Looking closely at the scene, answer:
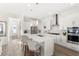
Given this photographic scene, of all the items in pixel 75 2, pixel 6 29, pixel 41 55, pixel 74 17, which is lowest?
pixel 41 55

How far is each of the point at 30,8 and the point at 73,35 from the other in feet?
2.89

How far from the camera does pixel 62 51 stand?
1.90 meters

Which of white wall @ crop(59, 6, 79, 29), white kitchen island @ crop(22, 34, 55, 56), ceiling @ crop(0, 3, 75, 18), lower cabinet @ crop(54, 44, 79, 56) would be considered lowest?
lower cabinet @ crop(54, 44, 79, 56)

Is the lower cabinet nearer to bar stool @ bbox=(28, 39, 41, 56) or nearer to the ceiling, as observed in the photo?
bar stool @ bbox=(28, 39, 41, 56)

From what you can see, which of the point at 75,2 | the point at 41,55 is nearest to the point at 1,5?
the point at 41,55

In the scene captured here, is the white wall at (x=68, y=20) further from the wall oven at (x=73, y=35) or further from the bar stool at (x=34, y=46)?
the bar stool at (x=34, y=46)

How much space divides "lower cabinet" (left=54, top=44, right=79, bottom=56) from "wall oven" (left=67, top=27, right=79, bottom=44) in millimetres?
173

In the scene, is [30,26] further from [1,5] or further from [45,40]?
[1,5]

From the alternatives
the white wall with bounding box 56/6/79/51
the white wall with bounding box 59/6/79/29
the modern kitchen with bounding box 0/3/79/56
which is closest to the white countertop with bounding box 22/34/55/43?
the modern kitchen with bounding box 0/3/79/56

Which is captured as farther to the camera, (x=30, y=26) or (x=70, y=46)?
(x=30, y=26)

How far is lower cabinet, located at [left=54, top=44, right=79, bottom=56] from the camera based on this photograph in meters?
1.84

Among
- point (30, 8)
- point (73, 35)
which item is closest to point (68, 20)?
→ point (73, 35)

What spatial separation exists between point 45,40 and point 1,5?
97 cm

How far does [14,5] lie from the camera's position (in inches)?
74.1
